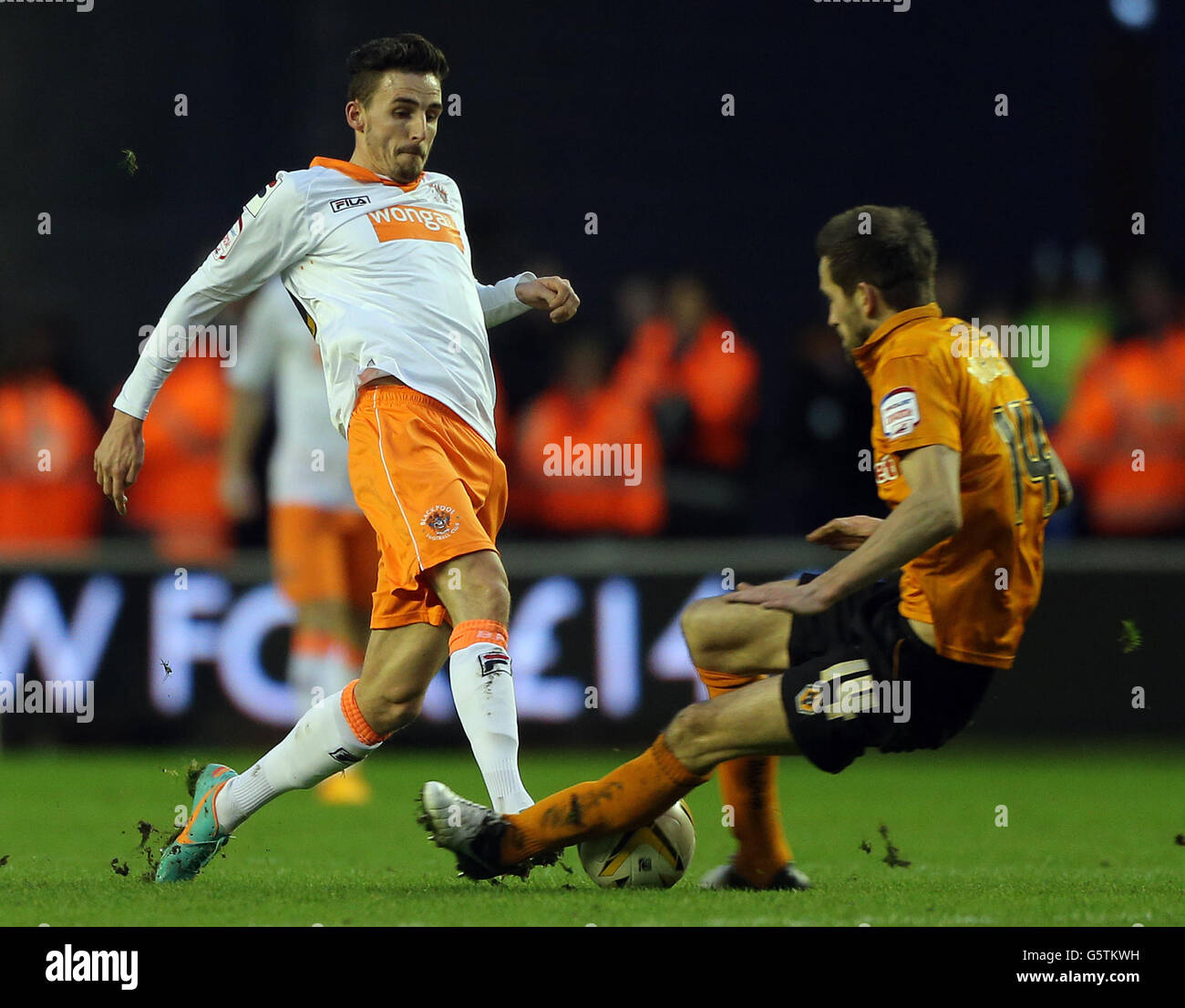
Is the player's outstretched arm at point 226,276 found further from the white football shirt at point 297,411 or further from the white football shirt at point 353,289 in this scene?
the white football shirt at point 297,411

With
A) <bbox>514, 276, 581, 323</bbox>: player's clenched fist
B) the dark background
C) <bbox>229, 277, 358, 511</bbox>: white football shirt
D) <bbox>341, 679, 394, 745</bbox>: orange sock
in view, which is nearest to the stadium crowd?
the dark background

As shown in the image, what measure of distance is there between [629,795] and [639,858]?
0.28 meters

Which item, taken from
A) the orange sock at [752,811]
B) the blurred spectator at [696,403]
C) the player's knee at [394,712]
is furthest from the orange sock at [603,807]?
the blurred spectator at [696,403]

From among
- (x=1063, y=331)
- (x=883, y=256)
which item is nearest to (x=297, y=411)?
(x=883, y=256)

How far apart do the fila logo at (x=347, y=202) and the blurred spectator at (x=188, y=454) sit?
5634mm

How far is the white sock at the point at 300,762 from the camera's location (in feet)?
15.3

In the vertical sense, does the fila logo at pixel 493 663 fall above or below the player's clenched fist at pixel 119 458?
below

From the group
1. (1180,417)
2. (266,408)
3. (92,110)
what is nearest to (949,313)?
(1180,417)

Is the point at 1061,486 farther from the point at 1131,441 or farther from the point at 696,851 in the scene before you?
the point at 1131,441

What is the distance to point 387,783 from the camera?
7883 millimetres

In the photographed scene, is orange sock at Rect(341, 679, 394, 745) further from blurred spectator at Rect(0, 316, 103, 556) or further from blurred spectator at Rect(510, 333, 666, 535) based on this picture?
blurred spectator at Rect(0, 316, 103, 556)
